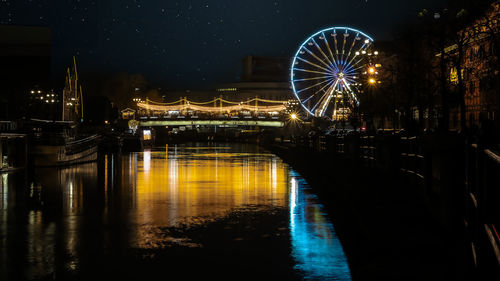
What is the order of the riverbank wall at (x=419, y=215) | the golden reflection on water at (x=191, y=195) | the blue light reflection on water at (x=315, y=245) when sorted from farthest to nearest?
1. the golden reflection on water at (x=191, y=195)
2. the blue light reflection on water at (x=315, y=245)
3. the riverbank wall at (x=419, y=215)

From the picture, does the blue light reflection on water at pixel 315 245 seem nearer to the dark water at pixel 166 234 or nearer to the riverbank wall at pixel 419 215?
the dark water at pixel 166 234

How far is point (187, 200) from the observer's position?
17203 mm

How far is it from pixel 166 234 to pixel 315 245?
2.50 m

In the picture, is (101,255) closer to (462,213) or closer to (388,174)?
(462,213)

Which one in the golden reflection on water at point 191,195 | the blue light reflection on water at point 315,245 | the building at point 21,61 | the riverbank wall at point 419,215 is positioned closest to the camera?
the riverbank wall at point 419,215

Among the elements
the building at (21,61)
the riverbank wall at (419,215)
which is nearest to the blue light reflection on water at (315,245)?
the riverbank wall at (419,215)

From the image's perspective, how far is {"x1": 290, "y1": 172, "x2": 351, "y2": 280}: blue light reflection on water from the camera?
8.73 m

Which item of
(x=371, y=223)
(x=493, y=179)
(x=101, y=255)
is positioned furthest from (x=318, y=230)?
(x=493, y=179)

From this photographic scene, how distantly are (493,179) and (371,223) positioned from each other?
5.56 meters

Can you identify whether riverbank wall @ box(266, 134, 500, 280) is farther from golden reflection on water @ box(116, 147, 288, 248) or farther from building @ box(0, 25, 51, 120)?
building @ box(0, 25, 51, 120)

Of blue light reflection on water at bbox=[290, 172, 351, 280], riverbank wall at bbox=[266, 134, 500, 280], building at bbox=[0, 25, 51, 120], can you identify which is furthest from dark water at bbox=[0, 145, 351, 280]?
building at bbox=[0, 25, 51, 120]

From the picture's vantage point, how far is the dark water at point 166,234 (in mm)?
8734

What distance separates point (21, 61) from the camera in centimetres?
6781

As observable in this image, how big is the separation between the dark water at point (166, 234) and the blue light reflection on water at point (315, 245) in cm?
1
